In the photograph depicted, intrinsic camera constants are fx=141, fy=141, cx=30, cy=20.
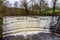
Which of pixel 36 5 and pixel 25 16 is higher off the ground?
pixel 36 5

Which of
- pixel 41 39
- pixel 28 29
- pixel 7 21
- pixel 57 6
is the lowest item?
pixel 41 39

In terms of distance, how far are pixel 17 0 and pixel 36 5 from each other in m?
0.34

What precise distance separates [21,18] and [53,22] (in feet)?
1.86

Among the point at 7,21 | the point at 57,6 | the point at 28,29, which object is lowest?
the point at 28,29

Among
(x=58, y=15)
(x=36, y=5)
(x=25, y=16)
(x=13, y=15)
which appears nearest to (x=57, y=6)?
(x=58, y=15)

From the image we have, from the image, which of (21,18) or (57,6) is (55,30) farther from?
(21,18)

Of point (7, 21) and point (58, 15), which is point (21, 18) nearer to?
point (7, 21)

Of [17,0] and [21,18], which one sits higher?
[17,0]

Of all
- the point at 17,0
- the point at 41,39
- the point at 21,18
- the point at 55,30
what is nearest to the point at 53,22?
the point at 55,30

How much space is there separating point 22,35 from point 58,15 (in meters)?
0.72

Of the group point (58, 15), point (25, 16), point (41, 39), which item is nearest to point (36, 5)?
point (25, 16)

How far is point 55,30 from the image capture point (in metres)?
2.45

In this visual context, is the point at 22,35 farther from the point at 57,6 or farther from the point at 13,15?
the point at 57,6

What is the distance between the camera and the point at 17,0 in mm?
2393
